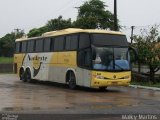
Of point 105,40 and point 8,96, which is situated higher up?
point 105,40

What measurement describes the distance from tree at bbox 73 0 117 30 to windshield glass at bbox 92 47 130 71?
64.3 feet

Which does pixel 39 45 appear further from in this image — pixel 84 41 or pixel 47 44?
pixel 84 41

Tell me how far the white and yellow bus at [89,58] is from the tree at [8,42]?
78496 millimetres

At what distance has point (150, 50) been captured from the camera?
102 ft

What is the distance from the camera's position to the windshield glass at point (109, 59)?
24.5 m

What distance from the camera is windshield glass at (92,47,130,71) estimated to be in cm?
2447

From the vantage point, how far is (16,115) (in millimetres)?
14328

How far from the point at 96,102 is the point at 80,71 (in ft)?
21.3

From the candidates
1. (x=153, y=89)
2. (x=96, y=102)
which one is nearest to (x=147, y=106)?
(x=96, y=102)

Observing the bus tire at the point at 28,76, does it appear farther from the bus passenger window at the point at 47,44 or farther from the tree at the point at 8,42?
the tree at the point at 8,42

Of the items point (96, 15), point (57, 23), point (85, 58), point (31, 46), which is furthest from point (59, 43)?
point (57, 23)

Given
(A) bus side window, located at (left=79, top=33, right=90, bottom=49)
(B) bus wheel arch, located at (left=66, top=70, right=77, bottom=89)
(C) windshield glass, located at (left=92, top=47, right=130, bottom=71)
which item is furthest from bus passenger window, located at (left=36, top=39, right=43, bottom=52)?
(C) windshield glass, located at (left=92, top=47, right=130, bottom=71)

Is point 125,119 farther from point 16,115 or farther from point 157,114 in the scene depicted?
point 16,115

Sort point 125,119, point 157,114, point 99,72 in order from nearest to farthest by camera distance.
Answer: point 125,119, point 157,114, point 99,72
